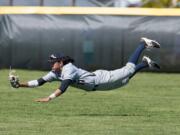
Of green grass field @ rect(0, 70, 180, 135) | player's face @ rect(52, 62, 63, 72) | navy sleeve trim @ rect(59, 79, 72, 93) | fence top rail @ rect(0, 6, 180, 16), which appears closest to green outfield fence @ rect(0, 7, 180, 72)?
fence top rail @ rect(0, 6, 180, 16)

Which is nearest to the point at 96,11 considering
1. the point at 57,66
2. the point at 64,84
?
the point at 57,66

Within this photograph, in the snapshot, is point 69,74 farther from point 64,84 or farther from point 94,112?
point 94,112

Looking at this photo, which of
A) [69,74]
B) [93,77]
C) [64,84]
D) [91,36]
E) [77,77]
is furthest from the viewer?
[91,36]

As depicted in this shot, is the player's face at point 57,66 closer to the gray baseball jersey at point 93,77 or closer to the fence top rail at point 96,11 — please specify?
the gray baseball jersey at point 93,77

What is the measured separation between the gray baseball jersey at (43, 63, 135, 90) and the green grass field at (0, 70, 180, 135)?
485 millimetres

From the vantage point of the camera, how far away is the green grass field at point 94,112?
35.2 feet

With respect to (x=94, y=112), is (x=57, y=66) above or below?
above

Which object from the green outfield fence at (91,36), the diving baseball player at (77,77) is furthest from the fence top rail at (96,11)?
the diving baseball player at (77,77)

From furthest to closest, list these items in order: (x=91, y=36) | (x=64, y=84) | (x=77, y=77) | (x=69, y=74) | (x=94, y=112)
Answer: (x=91, y=36) → (x=94, y=112) → (x=77, y=77) → (x=69, y=74) → (x=64, y=84)

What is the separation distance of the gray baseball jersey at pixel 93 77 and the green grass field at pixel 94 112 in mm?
485

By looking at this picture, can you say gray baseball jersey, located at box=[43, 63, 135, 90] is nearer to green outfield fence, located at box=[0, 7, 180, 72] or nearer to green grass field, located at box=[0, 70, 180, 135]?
green grass field, located at box=[0, 70, 180, 135]

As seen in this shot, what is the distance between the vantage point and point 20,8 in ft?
78.6

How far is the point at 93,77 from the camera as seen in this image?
12.6 metres

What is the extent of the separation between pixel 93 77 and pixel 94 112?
70 cm
